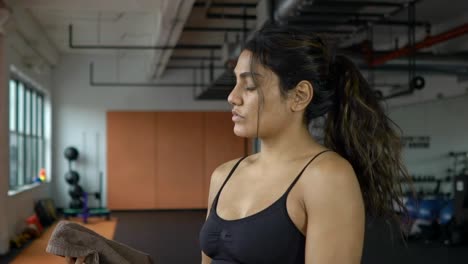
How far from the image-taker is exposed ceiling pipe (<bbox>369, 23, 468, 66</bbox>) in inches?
248

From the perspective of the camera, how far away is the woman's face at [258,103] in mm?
1139

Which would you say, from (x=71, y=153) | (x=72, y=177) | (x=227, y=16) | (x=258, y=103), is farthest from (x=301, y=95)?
(x=71, y=153)

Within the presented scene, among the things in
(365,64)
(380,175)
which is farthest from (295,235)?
(365,64)

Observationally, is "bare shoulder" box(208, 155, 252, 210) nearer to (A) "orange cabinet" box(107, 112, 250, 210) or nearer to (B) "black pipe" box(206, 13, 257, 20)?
(B) "black pipe" box(206, 13, 257, 20)

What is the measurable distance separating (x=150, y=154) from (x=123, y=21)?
4.17 metres

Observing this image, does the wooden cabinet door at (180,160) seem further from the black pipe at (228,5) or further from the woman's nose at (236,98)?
the woman's nose at (236,98)

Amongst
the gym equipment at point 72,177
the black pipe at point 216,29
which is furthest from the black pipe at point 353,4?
the gym equipment at point 72,177

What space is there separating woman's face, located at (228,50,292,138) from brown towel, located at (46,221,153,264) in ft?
1.22

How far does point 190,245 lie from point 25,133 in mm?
4197

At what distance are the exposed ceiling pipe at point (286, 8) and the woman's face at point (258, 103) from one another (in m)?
2.89

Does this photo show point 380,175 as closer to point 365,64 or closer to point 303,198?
point 303,198

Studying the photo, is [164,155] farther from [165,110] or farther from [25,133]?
[25,133]

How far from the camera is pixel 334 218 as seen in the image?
1.03m

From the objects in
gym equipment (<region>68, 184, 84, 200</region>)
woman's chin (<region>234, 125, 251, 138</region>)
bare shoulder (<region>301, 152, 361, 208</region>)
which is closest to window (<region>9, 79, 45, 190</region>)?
gym equipment (<region>68, 184, 84, 200</region>)
